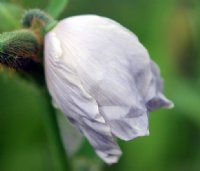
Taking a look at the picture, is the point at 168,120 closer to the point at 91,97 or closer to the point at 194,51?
the point at 194,51

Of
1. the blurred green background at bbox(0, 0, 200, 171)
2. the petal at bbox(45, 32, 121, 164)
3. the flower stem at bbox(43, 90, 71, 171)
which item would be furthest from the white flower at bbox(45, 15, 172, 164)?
the blurred green background at bbox(0, 0, 200, 171)

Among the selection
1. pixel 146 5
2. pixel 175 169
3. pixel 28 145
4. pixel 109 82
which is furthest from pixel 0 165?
pixel 109 82

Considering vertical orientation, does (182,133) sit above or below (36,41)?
below

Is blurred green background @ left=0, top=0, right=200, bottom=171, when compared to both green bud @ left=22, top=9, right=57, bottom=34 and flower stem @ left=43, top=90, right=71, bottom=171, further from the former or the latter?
green bud @ left=22, top=9, right=57, bottom=34

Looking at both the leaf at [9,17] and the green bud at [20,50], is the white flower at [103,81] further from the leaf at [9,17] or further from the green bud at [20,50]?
the leaf at [9,17]

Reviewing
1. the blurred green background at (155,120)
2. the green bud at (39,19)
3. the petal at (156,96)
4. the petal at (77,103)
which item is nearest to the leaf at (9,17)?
the green bud at (39,19)

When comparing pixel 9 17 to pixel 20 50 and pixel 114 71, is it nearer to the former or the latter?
pixel 20 50

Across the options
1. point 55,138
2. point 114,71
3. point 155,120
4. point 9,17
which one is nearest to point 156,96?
point 114,71

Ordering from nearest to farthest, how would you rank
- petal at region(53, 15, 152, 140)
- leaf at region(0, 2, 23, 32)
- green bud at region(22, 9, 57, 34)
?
petal at region(53, 15, 152, 140) → green bud at region(22, 9, 57, 34) → leaf at region(0, 2, 23, 32)
